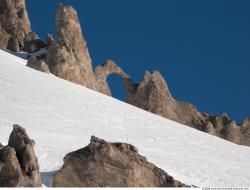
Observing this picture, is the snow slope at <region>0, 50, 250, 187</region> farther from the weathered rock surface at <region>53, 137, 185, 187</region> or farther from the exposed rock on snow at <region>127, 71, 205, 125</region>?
the exposed rock on snow at <region>127, 71, 205, 125</region>

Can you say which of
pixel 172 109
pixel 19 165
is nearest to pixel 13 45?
pixel 172 109

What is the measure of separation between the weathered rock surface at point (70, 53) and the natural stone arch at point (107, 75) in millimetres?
1861

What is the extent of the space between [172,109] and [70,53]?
864 cm

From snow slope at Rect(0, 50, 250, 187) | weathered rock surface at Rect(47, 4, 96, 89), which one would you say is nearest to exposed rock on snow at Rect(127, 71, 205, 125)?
weathered rock surface at Rect(47, 4, 96, 89)

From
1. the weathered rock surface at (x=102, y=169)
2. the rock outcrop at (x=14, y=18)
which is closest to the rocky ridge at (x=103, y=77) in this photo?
the rock outcrop at (x=14, y=18)

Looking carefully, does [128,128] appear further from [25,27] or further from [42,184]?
[25,27]

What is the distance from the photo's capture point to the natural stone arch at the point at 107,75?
57469 mm

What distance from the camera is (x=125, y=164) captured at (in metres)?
17.8

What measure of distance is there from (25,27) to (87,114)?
3506cm

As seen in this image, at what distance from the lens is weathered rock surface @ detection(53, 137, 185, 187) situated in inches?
695

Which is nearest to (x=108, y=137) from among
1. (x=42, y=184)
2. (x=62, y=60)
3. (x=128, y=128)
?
(x=128, y=128)

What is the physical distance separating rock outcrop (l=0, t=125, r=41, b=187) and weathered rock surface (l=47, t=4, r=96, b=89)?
111 ft

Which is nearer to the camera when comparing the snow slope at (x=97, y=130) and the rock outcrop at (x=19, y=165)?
the rock outcrop at (x=19, y=165)

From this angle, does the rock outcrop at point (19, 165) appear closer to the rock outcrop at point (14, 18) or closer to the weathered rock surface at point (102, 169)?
the weathered rock surface at point (102, 169)
